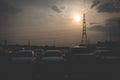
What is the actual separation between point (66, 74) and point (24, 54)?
7083 millimetres

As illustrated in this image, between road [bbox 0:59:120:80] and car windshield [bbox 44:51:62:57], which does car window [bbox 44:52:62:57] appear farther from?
road [bbox 0:59:120:80]

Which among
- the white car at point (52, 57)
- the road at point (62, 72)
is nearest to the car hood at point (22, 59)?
the white car at point (52, 57)

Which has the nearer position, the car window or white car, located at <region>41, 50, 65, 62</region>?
white car, located at <region>41, 50, 65, 62</region>

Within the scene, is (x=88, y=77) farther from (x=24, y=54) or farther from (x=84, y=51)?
(x=84, y=51)

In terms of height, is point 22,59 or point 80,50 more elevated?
point 80,50

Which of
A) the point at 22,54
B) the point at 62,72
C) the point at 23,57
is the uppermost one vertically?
the point at 22,54

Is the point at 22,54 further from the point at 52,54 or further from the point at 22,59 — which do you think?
the point at 52,54

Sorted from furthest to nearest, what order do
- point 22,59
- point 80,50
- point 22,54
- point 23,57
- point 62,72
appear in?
point 80,50 < point 22,54 < point 23,57 < point 22,59 < point 62,72

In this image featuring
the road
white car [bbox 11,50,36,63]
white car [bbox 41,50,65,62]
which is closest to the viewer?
the road

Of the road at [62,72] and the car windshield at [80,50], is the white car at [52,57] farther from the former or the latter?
the car windshield at [80,50]

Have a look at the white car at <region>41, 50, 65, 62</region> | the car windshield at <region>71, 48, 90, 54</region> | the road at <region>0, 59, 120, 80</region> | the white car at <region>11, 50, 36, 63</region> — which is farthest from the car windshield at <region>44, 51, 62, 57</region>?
the road at <region>0, 59, 120, 80</region>

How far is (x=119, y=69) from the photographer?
17438mm

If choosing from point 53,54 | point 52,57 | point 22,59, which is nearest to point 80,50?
point 53,54

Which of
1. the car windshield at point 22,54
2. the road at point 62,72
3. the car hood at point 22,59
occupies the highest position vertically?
the car windshield at point 22,54
